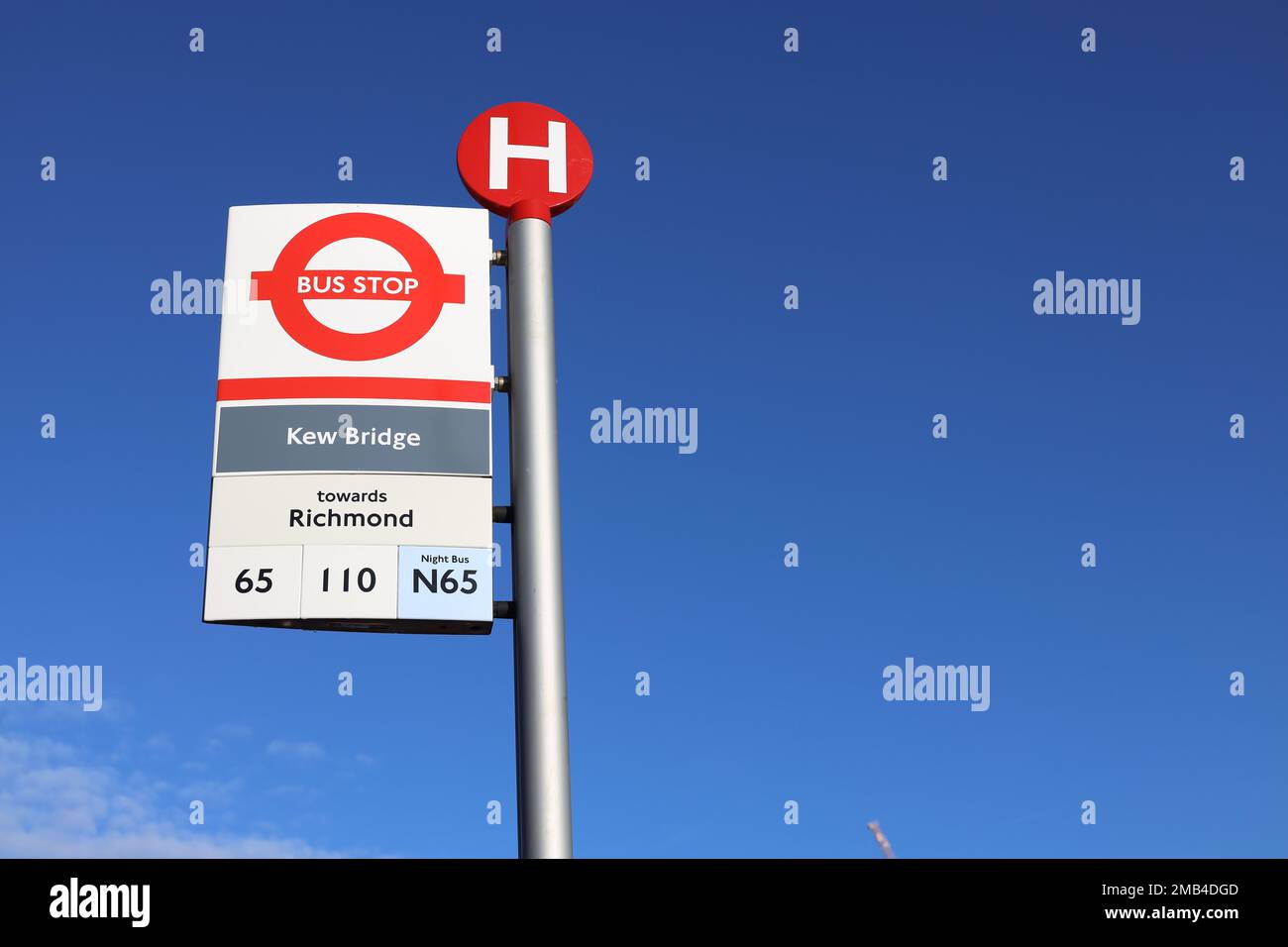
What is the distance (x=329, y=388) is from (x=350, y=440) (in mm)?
317

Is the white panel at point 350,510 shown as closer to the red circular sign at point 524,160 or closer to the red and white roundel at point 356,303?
the red and white roundel at point 356,303

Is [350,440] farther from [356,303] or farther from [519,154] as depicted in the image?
[519,154]

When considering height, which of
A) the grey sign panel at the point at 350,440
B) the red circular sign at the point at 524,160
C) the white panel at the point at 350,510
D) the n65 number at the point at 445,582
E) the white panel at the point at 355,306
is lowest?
the n65 number at the point at 445,582

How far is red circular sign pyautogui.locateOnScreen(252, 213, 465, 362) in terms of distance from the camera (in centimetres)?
731

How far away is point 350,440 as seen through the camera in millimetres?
7062

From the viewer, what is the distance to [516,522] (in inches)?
276

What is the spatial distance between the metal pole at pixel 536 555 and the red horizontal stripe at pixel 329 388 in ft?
1.47

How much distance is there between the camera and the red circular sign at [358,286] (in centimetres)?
731

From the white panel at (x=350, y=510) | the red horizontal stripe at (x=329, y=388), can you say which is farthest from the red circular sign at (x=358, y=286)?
the white panel at (x=350, y=510)

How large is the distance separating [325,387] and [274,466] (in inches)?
19.2

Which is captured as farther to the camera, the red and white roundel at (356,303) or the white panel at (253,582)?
the red and white roundel at (356,303)
